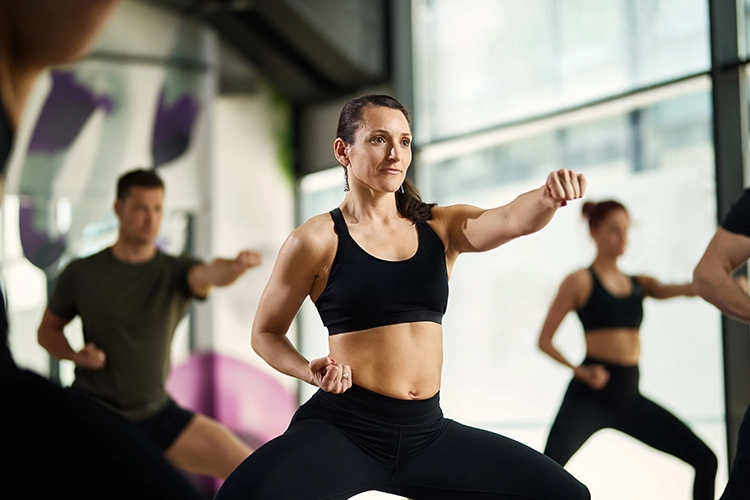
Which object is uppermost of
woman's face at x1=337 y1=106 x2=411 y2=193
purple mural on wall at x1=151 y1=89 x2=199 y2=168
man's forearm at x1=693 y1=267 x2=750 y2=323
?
purple mural on wall at x1=151 y1=89 x2=199 y2=168

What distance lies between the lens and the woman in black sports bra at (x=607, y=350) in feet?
10.9

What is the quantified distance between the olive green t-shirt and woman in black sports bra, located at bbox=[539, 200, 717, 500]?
1.53 meters

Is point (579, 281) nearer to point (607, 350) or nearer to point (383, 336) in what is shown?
point (607, 350)

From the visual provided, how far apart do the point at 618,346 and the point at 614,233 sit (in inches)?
18.9

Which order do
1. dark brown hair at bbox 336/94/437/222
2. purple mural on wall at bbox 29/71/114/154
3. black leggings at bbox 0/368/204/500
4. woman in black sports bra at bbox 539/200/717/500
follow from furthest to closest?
1. purple mural on wall at bbox 29/71/114/154
2. woman in black sports bra at bbox 539/200/717/500
3. dark brown hair at bbox 336/94/437/222
4. black leggings at bbox 0/368/204/500

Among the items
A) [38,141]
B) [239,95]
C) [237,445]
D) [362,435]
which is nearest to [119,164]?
[38,141]

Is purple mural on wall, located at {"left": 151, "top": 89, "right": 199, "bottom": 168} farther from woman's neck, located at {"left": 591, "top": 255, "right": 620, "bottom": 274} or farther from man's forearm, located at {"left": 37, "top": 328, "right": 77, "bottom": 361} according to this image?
woman's neck, located at {"left": 591, "top": 255, "right": 620, "bottom": 274}

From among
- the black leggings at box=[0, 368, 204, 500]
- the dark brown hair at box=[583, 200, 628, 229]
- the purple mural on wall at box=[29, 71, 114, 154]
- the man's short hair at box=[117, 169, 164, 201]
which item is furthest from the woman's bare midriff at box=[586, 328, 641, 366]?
the purple mural on wall at box=[29, 71, 114, 154]

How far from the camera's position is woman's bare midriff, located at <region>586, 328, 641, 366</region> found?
3.62 meters

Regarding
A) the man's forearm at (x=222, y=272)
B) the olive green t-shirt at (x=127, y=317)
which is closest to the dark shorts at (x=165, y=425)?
the olive green t-shirt at (x=127, y=317)

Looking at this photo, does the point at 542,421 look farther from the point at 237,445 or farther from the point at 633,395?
the point at 237,445

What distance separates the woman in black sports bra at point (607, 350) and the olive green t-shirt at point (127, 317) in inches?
60.3

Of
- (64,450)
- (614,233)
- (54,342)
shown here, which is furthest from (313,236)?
(614,233)

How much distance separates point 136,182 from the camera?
3.64 metres
